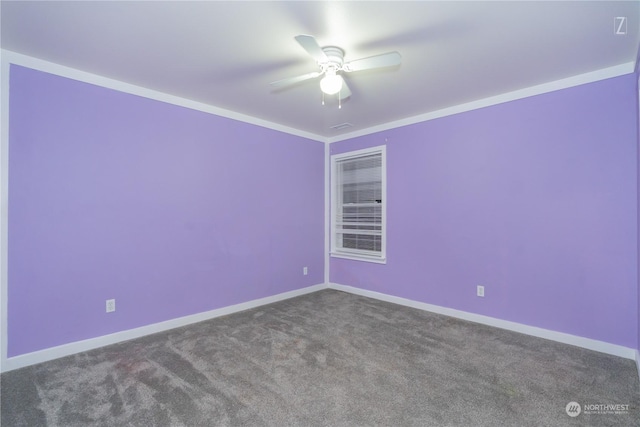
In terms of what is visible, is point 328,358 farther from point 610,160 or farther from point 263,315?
point 610,160

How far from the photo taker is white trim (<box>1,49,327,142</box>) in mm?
2420

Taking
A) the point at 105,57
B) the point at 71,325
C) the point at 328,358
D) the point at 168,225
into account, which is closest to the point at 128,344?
the point at 71,325

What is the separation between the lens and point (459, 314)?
3.51m

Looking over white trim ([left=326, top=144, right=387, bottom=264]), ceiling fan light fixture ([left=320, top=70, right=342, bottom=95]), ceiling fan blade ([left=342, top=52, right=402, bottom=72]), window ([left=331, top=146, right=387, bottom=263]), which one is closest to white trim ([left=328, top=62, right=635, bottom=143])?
white trim ([left=326, top=144, right=387, bottom=264])

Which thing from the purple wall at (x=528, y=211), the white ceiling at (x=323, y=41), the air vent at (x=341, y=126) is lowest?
the purple wall at (x=528, y=211)

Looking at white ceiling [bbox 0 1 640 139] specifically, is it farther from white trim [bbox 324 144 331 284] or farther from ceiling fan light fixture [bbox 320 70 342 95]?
white trim [bbox 324 144 331 284]

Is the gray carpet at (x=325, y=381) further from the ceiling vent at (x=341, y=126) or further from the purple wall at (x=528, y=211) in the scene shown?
the ceiling vent at (x=341, y=126)

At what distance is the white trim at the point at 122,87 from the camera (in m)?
2.42

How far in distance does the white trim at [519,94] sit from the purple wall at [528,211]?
0.05 m

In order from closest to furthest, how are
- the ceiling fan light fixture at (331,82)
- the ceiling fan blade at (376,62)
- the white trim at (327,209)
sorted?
the ceiling fan blade at (376,62)
the ceiling fan light fixture at (331,82)
the white trim at (327,209)

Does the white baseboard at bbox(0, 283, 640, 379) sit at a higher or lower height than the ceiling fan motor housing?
lower

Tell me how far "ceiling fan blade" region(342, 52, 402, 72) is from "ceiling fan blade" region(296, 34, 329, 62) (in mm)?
222

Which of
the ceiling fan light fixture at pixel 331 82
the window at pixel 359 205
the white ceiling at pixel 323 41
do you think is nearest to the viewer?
the white ceiling at pixel 323 41

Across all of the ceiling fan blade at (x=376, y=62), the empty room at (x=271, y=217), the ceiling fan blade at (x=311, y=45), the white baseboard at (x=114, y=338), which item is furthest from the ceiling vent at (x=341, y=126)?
the white baseboard at (x=114, y=338)
